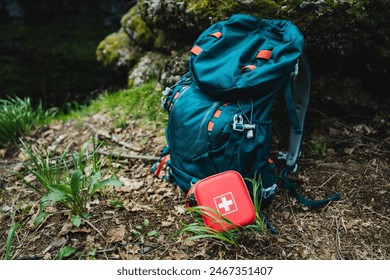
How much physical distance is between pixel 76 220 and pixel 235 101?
1.26 metres

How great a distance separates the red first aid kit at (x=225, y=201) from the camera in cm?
195

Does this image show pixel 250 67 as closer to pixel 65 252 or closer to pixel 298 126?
pixel 298 126

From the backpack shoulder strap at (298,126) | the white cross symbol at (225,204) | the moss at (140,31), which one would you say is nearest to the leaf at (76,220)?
the white cross symbol at (225,204)

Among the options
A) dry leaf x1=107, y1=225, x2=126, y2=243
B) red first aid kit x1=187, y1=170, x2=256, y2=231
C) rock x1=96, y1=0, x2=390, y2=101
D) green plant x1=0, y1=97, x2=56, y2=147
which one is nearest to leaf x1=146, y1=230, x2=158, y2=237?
dry leaf x1=107, y1=225, x2=126, y2=243

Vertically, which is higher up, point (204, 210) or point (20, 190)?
point (204, 210)

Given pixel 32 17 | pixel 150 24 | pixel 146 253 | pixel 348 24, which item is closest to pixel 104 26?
pixel 32 17

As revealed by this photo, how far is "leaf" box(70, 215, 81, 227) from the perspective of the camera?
2065mm

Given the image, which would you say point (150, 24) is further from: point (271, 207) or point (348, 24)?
point (271, 207)

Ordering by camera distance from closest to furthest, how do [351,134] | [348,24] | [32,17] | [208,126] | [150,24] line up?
[208,126] → [348,24] → [351,134] → [150,24] → [32,17]

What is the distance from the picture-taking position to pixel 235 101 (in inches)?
84.7

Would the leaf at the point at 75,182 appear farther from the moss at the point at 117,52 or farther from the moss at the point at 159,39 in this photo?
the moss at the point at 117,52

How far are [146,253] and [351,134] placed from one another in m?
1.92

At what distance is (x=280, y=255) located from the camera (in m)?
1.97

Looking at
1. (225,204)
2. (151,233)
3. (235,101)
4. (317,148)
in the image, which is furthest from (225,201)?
(317,148)
